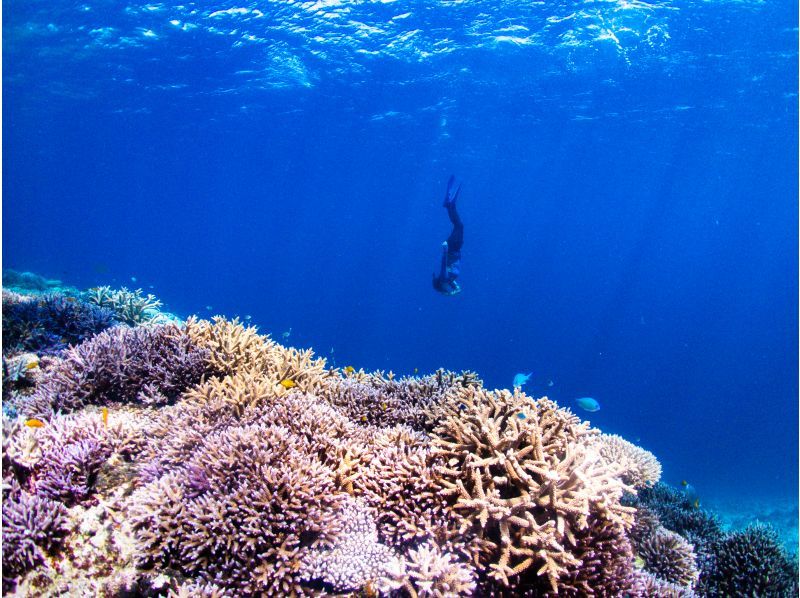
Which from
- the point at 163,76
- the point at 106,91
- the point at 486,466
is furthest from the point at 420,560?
the point at 106,91

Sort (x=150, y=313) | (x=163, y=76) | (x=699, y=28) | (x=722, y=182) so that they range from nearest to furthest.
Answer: (x=150, y=313)
(x=699, y=28)
(x=163, y=76)
(x=722, y=182)

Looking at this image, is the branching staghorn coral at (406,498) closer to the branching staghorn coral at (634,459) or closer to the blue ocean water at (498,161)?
the blue ocean water at (498,161)

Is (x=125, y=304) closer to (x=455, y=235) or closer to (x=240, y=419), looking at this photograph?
(x=240, y=419)

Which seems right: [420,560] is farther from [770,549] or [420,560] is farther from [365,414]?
[770,549]

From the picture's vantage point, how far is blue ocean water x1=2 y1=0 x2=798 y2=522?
71.7ft

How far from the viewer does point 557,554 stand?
2951 mm

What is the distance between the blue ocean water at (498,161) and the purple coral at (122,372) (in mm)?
3217

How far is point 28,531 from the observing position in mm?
2883

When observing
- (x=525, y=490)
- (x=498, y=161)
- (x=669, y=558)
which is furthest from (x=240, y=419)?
(x=498, y=161)

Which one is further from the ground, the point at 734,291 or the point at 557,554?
the point at 734,291

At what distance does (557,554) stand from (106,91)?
4186 cm

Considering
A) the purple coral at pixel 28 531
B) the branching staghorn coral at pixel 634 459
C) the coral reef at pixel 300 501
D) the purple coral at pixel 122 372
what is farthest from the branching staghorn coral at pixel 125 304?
the branching staghorn coral at pixel 634 459

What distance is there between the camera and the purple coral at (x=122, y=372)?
4.43 metres

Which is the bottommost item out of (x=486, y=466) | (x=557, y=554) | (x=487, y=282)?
(x=557, y=554)
